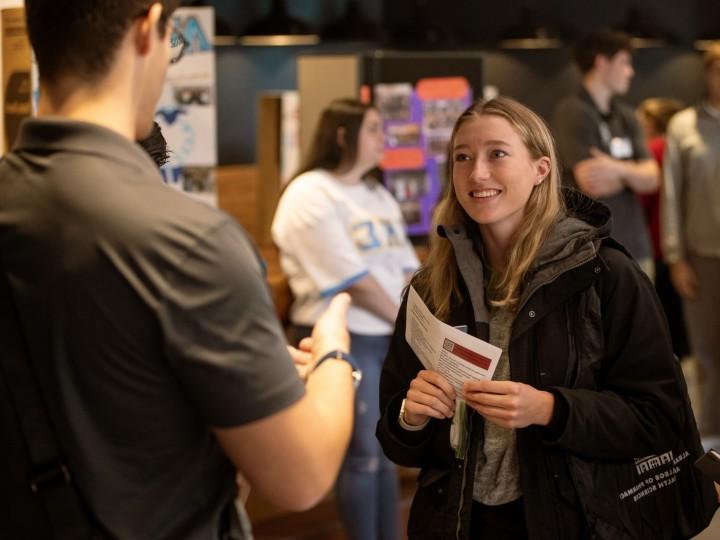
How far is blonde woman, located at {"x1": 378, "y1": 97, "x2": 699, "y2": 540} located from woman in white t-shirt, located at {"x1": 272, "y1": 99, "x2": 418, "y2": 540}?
1.62 meters

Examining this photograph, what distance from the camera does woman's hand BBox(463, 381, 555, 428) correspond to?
193 cm

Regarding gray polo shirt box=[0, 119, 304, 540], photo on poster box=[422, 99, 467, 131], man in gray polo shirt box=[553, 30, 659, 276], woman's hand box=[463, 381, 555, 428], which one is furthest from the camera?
photo on poster box=[422, 99, 467, 131]

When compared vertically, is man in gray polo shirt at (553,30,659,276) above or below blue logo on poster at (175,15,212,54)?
below

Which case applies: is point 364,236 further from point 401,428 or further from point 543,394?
point 543,394

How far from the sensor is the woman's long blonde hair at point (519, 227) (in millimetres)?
2105

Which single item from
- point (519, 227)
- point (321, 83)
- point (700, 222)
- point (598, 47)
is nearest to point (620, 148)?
point (598, 47)

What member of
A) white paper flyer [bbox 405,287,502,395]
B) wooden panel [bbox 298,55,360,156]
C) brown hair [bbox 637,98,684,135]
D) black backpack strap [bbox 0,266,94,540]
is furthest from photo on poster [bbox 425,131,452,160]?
black backpack strap [bbox 0,266,94,540]

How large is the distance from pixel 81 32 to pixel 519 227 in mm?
1155

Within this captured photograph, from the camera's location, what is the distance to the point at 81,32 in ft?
4.13

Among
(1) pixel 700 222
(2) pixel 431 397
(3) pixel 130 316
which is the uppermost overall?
(3) pixel 130 316

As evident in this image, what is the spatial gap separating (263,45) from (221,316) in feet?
29.6

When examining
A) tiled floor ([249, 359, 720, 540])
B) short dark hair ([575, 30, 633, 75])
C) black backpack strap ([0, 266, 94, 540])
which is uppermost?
short dark hair ([575, 30, 633, 75])

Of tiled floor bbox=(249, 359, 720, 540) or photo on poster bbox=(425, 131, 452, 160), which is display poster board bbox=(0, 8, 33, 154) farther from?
photo on poster bbox=(425, 131, 452, 160)

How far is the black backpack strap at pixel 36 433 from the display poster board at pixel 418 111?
3.70 meters
